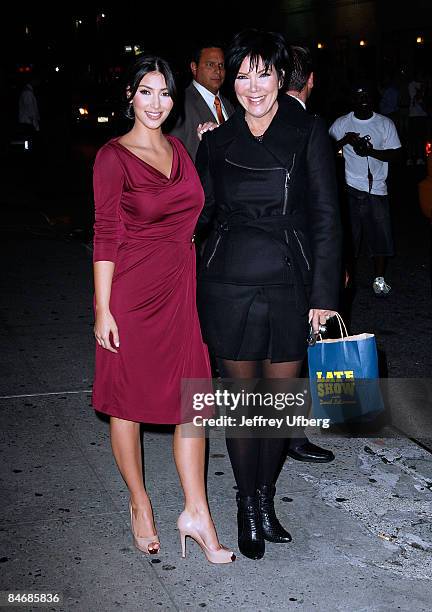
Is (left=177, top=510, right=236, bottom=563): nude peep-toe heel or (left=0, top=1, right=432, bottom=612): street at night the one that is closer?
(left=0, top=1, right=432, bottom=612): street at night

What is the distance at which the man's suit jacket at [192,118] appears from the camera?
5488 mm

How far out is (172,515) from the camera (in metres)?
Answer: 4.50

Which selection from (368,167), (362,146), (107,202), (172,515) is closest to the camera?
(107,202)

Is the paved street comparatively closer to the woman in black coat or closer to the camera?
the woman in black coat

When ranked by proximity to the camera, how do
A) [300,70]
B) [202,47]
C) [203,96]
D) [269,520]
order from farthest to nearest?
[202,47] < [203,96] < [300,70] < [269,520]

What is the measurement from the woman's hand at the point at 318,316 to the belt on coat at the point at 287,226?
0.04 m

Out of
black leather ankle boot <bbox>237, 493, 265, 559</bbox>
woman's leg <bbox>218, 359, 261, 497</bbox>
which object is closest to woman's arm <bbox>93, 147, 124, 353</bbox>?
woman's leg <bbox>218, 359, 261, 497</bbox>

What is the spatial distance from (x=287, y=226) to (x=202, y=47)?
229cm

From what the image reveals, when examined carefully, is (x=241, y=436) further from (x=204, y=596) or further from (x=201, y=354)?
(x=204, y=596)

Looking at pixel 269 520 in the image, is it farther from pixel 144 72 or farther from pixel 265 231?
pixel 144 72

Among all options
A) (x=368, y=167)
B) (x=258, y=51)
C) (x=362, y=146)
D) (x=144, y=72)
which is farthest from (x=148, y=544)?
(x=368, y=167)

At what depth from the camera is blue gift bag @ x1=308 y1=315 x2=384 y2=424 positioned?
14.8 ft

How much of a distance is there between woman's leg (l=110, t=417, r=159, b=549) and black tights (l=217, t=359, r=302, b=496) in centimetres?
40

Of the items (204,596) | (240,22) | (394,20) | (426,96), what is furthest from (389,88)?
(204,596)
